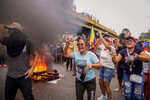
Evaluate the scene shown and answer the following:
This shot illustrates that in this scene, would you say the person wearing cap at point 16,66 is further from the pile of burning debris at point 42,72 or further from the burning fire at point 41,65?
the burning fire at point 41,65

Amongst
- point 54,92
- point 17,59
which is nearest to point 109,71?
point 54,92

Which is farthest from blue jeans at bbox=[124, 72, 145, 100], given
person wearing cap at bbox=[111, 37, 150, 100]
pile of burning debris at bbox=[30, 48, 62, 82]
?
pile of burning debris at bbox=[30, 48, 62, 82]

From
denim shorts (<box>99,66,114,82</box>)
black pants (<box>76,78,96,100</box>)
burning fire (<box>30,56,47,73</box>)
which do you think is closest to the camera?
black pants (<box>76,78,96,100</box>)

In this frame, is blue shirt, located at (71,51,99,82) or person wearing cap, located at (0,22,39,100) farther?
blue shirt, located at (71,51,99,82)

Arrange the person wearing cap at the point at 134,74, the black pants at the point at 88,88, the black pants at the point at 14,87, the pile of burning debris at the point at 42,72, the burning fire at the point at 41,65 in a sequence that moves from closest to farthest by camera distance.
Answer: the black pants at the point at 14,87 < the black pants at the point at 88,88 < the person wearing cap at the point at 134,74 < the pile of burning debris at the point at 42,72 < the burning fire at the point at 41,65

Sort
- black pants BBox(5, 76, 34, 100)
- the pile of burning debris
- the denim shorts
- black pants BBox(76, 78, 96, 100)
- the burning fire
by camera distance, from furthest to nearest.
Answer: the burning fire → the pile of burning debris → the denim shorts → black pants BBox(76, 78, 96, 100) → black pants BBox(5, 76, 34, 100)

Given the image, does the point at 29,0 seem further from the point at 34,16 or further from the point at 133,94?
the point at 133,94

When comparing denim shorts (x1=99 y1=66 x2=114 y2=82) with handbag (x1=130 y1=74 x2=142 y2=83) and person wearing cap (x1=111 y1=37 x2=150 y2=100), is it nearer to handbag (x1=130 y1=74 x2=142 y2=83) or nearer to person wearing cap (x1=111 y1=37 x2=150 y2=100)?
person wearing cap (x1=111 y1=37 x2=150 y2=100)

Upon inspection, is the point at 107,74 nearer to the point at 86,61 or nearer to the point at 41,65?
the point at 86,61

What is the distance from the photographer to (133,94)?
2510 millimetres

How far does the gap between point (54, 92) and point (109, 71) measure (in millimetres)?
1991

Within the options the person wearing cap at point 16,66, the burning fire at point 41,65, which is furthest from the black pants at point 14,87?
the burning fire at point 41,65

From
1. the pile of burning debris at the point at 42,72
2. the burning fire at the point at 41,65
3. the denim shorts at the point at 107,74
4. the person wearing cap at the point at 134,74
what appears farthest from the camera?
the burning fire at the point at 41,65

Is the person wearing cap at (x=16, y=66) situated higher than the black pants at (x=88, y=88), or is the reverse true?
the person wearing cap at (x=16, y=66)
